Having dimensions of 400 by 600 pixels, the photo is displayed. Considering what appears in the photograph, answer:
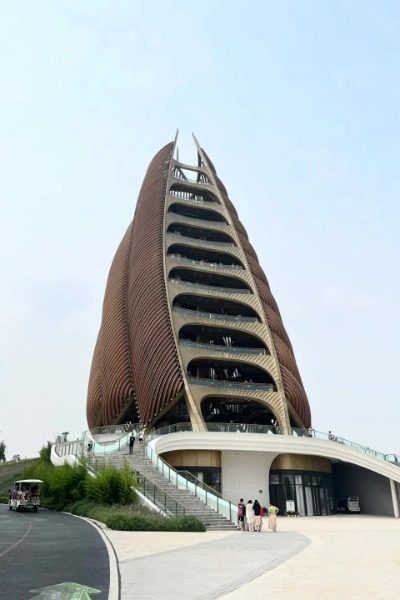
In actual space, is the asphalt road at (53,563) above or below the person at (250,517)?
below

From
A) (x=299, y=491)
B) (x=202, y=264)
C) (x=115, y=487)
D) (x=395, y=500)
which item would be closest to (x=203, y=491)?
(x=115, y=487)

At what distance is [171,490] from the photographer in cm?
2686

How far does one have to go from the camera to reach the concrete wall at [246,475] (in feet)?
126

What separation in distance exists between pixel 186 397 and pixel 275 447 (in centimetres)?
941

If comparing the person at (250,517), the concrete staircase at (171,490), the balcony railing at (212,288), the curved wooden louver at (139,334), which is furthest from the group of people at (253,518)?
the balcony railing at (212,288)

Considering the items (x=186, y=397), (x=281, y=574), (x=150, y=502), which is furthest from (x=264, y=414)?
(x=281, y=574)

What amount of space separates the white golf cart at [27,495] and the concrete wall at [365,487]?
24870 mm

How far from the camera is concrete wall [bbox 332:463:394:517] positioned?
40481 mm

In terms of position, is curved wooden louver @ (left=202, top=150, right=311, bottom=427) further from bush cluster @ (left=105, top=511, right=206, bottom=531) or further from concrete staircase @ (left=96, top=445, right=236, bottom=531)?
bush cluster @ (left=105, top=511, right=206, bottom=531)

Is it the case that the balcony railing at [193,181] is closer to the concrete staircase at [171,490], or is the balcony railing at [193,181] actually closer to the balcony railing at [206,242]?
the balcony railing at [206,242]

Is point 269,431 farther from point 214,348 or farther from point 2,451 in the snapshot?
point 2,451

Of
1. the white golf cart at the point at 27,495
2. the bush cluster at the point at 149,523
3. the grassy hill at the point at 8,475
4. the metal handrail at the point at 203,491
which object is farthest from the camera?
the grassy hill at the point at 8,475

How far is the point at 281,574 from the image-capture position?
11477 millimetres

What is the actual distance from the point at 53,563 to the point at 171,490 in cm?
1479
